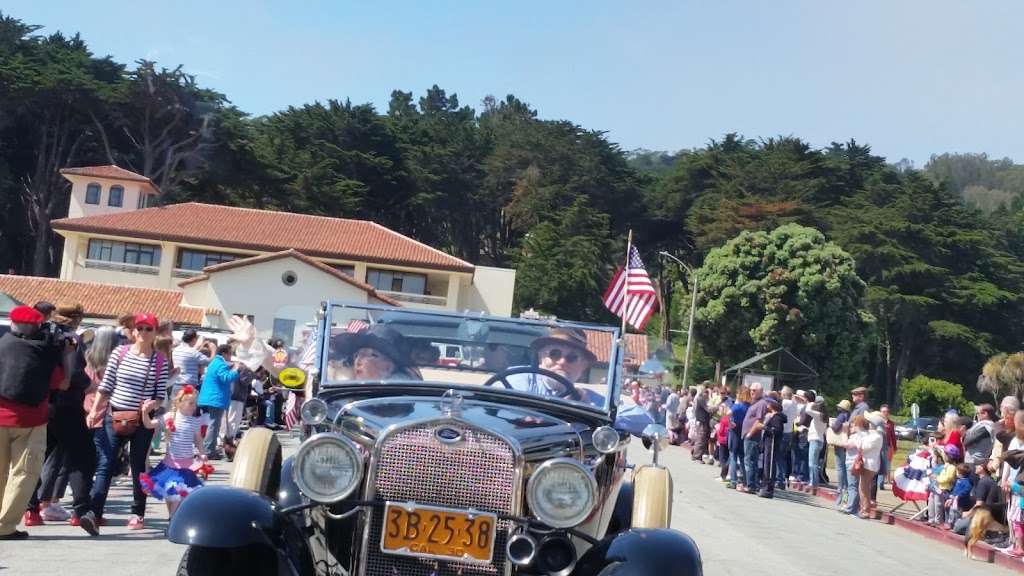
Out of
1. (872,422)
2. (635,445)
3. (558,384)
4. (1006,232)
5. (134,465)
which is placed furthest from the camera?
(1006,232)

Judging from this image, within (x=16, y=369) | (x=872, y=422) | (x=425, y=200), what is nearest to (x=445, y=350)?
(x=16, y=369)

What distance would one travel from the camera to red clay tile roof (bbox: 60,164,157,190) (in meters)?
69.2

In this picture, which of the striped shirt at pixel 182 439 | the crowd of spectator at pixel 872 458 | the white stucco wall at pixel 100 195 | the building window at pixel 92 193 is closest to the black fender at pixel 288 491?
the striped shirt at pixel 182 439

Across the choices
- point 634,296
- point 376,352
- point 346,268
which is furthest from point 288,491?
point 346,268

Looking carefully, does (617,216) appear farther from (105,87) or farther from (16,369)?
(16,369)

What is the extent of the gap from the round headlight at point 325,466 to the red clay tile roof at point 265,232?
64.9 metres

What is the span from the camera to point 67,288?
6119 cm

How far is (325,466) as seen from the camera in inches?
233

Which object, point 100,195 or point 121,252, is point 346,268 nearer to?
point 121,252

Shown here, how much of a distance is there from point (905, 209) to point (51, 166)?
5249cm

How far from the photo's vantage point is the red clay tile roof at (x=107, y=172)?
6925 cm

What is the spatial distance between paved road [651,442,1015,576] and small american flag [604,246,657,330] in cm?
892

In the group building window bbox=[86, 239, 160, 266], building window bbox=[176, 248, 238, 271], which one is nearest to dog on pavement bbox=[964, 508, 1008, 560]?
building window bbox=[176, 248, 238, 271]

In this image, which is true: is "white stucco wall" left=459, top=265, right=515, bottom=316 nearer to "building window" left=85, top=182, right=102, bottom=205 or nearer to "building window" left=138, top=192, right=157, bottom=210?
"building window" left=138, top=192, right=157, bottom=210
